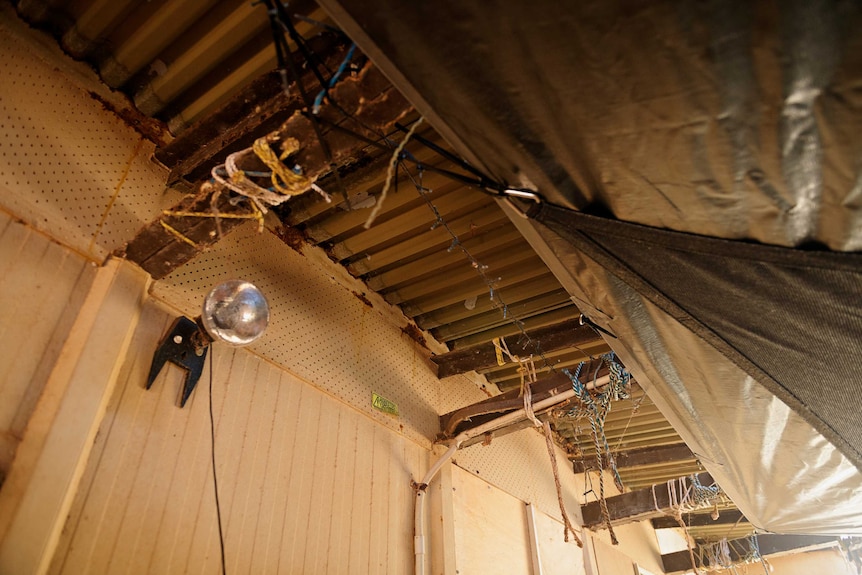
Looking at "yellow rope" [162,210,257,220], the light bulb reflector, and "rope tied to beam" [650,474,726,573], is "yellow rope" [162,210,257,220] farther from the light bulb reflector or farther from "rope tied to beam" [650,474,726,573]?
"rope tied to beam" [650,474,726,573]

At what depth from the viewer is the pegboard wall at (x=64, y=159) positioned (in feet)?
5.00

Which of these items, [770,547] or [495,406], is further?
[770,547]

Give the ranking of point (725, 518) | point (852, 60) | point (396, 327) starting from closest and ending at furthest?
point (852, 60) → point (396, 327) → point (725, 518)

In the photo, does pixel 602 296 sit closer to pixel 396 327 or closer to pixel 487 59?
pixel 487 59

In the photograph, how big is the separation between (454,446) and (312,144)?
198 cm

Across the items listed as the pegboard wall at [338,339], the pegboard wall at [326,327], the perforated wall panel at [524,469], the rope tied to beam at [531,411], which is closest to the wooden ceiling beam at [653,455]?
the perforated wall panel at [524,469]

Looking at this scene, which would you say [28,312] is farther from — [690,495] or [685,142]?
[690,495]

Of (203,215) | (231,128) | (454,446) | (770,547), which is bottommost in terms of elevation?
(770,547)

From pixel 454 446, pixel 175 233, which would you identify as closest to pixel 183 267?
pixel 175 233

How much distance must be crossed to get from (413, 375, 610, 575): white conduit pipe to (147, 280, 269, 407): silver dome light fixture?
1380 mm

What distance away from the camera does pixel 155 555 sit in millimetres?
1445

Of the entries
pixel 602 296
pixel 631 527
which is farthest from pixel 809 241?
pixel 631 527

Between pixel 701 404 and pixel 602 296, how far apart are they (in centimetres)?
68

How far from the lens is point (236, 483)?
5.69 ft
